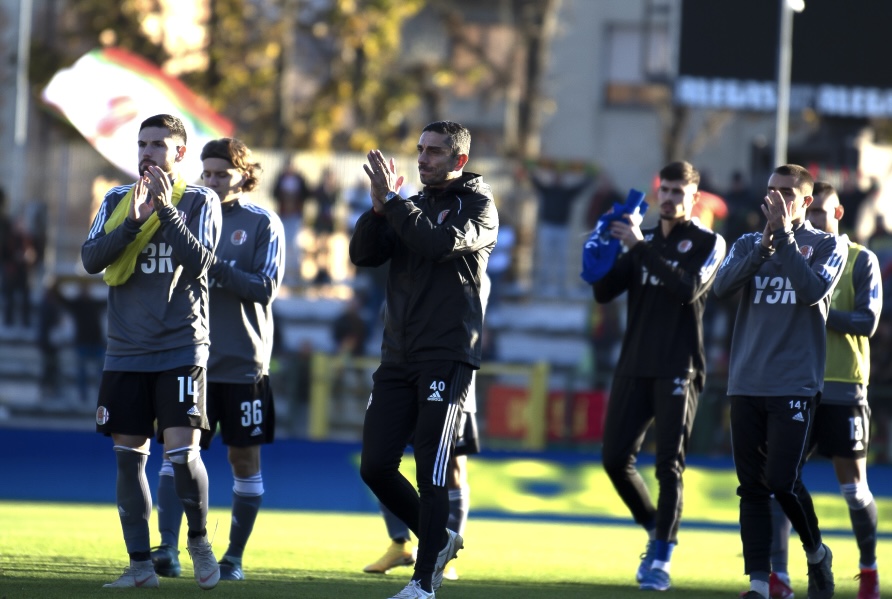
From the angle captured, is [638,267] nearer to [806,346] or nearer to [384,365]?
[806,346]

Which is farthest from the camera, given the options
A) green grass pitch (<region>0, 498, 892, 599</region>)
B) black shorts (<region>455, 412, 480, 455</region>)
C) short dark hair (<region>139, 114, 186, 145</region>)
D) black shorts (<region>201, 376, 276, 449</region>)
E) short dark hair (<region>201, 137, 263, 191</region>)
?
black shorts (<region>455, 412, 480, 455</region>)

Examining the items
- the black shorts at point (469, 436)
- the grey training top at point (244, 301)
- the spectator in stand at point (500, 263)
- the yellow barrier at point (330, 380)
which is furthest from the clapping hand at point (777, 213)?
the spectator in stand at point (500, 263)

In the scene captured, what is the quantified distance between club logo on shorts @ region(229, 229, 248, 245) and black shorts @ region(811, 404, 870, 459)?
10.6 feet

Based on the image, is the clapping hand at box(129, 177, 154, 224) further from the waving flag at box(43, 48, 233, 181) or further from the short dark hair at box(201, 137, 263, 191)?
the waving flag at box(43, 48, 233, 181)

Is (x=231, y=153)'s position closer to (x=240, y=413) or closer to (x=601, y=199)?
(x=240, y=413)

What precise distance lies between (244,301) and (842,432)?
330 centimetres

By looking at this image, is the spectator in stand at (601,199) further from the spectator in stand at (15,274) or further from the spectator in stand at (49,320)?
the spectator in stand at (15,274)

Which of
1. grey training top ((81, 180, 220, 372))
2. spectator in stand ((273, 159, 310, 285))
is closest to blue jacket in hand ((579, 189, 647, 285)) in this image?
grey training top ((81, 180, 220, 372))

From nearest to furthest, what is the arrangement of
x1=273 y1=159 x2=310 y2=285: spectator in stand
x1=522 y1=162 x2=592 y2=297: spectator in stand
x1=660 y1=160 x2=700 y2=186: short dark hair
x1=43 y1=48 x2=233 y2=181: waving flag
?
x1=660 y1=160 x2=700 y2=186: short dark hair
x1=43 y1=48 x2=233 y2=181: waving flag
x1=273 y1=159 x2=310 y2=285: spectator in stand
x1=522 y1=162 x2=592 y2=297: spectator in stand

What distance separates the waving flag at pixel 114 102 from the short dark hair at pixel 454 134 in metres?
1.78

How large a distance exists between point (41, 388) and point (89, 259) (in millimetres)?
11579

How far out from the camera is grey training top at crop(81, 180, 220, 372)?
695 centimetres

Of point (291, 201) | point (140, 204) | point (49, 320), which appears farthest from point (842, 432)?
point (291, 201)

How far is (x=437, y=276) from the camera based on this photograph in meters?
6.93
